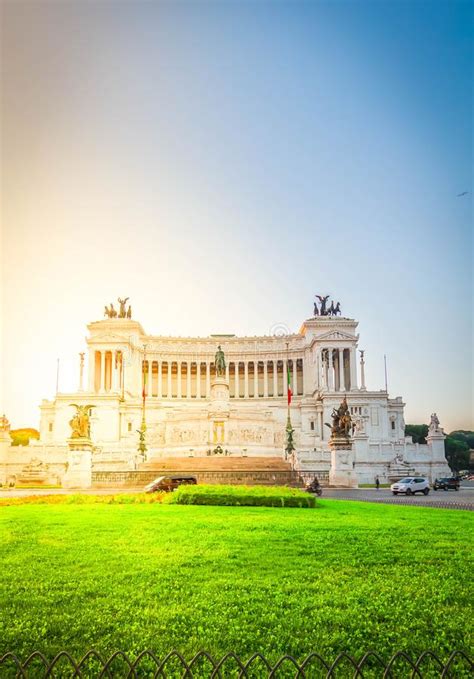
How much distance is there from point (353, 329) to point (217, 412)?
117ft

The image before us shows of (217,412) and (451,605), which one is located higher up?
(217,412)

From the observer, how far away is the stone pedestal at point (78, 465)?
1634 inches

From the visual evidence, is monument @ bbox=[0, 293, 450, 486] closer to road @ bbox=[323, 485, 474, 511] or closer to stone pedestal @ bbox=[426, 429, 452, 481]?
stone pedestal @ bbox=[426, 429, 452, 481]

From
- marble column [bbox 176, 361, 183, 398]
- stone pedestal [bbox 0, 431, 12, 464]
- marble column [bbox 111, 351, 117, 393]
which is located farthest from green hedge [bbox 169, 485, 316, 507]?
marble column [bbox 176, 361, 183, 398]

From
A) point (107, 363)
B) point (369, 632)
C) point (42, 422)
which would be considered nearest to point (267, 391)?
point (107, 363)

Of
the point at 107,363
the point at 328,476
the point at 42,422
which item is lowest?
the point at 328,476

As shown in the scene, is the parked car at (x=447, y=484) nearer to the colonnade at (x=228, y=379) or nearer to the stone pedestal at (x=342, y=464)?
the stone pedestal at (x=342, y=464)

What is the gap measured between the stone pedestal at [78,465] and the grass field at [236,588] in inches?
1036

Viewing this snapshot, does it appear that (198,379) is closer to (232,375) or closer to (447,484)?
(232,375)

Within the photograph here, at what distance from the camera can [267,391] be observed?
380 ft

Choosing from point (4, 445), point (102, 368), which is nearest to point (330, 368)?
point (102, 368)

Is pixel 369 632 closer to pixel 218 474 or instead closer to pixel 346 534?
pixel 346 534

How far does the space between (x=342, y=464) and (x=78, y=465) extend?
18.6 meters

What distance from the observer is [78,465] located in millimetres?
41812
